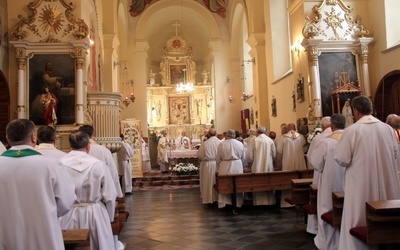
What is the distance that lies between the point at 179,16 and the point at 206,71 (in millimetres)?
3249

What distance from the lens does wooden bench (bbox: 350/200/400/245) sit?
325 centimetres

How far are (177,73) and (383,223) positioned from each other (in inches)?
746

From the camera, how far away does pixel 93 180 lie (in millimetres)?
3871

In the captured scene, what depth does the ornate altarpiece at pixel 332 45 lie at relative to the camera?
971 cm

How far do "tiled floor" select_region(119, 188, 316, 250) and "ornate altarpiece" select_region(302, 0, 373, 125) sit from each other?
3172mm

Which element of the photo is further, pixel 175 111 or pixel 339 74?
pixel 175 111

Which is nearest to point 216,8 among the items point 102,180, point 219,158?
point 219,158

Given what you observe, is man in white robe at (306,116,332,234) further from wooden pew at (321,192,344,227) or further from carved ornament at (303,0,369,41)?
carved ornament at (303,0,369,41)

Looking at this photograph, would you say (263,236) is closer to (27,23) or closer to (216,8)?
(27,23)

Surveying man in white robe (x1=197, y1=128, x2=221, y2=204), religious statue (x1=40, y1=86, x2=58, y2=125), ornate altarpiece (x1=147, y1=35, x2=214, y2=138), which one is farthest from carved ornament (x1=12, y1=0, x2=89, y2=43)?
ornate altarpiece (x1=147, y1=35, x2=214, y2=138)

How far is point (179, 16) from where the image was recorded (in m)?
21.1

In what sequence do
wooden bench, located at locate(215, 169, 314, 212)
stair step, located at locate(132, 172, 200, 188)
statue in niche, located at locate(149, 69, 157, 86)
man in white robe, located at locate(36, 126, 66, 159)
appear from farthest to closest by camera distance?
1. statue in niche, located at locate(149, 69, 157, 86)
2. stair step, located at locate(132, 172, 200, 188)
3. wooden bench, located at locate(215, 169, 314, 212)
4. man in white robe, located at locate(36, 126, 66, 159)

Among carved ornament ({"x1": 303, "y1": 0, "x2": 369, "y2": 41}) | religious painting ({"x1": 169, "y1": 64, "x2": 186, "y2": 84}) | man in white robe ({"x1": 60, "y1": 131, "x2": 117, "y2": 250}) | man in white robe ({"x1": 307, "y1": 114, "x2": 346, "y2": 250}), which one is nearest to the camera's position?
man in white robe ({"x1": 60, "y1": 131, "x2": 117, "y2": 250})

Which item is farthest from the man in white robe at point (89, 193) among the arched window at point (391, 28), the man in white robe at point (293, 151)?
the arched window at point (391, 28)
